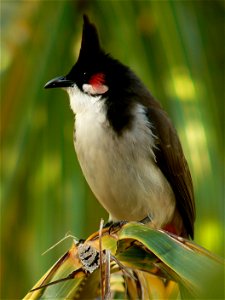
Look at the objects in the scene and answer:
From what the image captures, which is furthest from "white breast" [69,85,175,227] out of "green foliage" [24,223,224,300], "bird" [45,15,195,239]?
"green foliage" [24,223,224,300]

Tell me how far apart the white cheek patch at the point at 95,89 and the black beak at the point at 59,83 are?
56 millimetres

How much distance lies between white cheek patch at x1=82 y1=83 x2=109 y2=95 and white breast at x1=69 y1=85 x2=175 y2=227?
28 millimetres

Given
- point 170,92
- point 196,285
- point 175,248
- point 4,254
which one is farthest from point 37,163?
point 196,285

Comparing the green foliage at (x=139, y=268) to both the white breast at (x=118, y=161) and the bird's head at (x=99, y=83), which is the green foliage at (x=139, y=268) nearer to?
the white breast at (x=118, y=161)

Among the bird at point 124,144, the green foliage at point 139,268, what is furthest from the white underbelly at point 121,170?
the green foliage at point 139,268

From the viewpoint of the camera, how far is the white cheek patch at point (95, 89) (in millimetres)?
2875

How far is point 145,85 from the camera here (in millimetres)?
2922

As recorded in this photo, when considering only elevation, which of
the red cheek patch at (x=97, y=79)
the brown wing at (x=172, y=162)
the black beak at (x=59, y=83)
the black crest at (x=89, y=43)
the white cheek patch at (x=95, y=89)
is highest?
the black crest at (x=89, y=43)

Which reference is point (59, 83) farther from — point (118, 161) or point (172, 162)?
point (172, 162)

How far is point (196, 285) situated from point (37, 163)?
1.77 m

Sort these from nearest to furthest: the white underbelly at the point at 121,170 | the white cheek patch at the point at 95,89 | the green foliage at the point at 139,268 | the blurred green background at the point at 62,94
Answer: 1. the green foliage at the point at 139,268
2. the blurred green background at the point at 62,94
3. the white underbelly at the point at 121,170
4. the white cheek patch at the point at 95,89

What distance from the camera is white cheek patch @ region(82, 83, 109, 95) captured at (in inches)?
113

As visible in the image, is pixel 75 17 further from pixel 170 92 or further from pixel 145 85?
pixel 170 92

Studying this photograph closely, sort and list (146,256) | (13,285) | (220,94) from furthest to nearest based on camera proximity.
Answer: (13,285), (220,94), (146,256)
